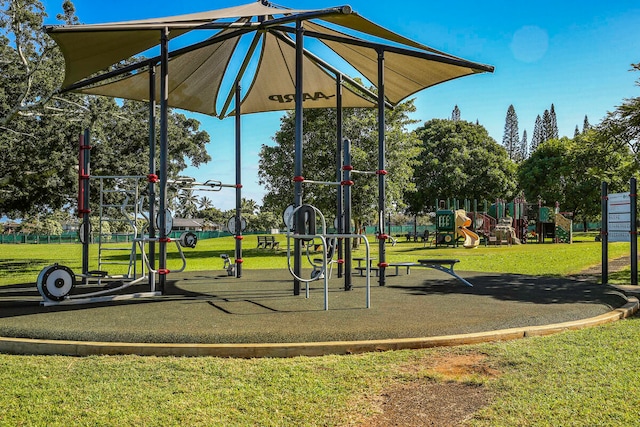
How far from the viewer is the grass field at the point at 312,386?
3.56m

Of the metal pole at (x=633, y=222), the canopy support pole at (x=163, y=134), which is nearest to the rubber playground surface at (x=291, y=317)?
the canopy support pole at (x=163, y=134)

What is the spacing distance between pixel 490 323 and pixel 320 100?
27.1ft

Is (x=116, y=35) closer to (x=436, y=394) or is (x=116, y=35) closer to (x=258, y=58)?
(x=258, y=58)

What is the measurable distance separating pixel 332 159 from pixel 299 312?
18695 mm

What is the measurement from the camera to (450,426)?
3.46 metres

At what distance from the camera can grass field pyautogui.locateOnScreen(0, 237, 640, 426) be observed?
3.56 meters

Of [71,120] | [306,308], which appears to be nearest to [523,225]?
[71,120]

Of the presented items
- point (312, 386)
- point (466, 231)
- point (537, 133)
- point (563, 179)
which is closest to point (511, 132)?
point (537, 133)

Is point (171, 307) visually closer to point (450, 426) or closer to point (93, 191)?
point (450, 426)

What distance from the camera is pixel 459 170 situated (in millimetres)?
47250

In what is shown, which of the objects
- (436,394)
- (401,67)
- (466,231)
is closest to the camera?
(436,394)

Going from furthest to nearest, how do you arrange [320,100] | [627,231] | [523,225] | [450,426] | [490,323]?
1. [523,225]
2. [320,100]
3. [627,231]
4. [490,323]
5. [450,426]

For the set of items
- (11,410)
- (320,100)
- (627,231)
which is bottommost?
(11,410)

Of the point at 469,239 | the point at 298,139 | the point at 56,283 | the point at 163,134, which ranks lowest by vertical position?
the point at 469,239
